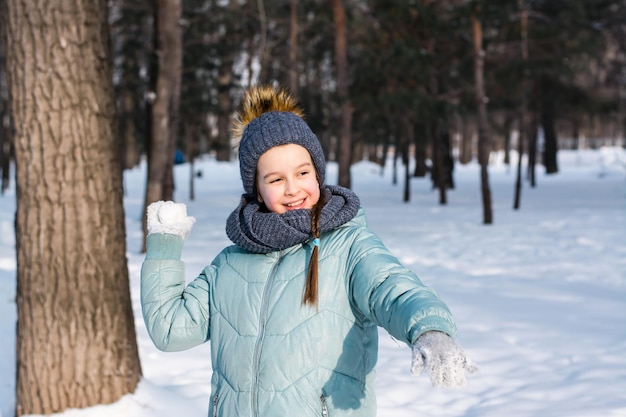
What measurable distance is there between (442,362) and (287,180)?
835 millimetres

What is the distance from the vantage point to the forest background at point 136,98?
148 inches

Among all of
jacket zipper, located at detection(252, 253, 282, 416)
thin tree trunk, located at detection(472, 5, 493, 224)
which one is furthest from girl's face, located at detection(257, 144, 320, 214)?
thin tree trunk, located at detection(472, 5, 493, 224)

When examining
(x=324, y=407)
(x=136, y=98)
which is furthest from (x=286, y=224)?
(x=136, y=98)

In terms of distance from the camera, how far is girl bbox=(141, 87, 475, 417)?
199 centimetres

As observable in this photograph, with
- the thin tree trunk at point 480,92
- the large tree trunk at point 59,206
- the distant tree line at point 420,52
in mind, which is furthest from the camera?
the distant tree line at point 420,52

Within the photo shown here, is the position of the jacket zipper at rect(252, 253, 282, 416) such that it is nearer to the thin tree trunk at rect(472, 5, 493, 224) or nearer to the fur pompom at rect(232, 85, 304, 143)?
the fur pompom at rect(232, 85, 304, 143)

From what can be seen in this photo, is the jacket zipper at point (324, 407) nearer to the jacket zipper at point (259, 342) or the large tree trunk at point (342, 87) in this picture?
the jacket zipper at point (259, 342)

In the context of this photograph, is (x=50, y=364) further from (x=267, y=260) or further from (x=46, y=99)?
(x=267, y=260)

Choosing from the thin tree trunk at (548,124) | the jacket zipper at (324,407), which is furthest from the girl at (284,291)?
the thin tree trunk at (548,124)

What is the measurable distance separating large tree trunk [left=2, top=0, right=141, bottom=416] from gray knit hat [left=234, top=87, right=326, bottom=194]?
5.82ft

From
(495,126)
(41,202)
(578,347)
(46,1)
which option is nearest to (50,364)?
(41,202)

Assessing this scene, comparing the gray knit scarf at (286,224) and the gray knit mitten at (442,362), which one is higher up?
the gray knit scarf at (286,224)

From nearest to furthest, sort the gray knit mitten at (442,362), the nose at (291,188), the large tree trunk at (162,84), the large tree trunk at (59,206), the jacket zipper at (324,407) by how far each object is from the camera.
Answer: the gray knit mitten at (442,362) → the jacket zipper at (324,407) → the nose at (291,188) → the large tree trunk at (59,206) → the large tree trunk at (162,84)

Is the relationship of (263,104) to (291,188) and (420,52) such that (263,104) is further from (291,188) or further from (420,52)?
(420,52)
